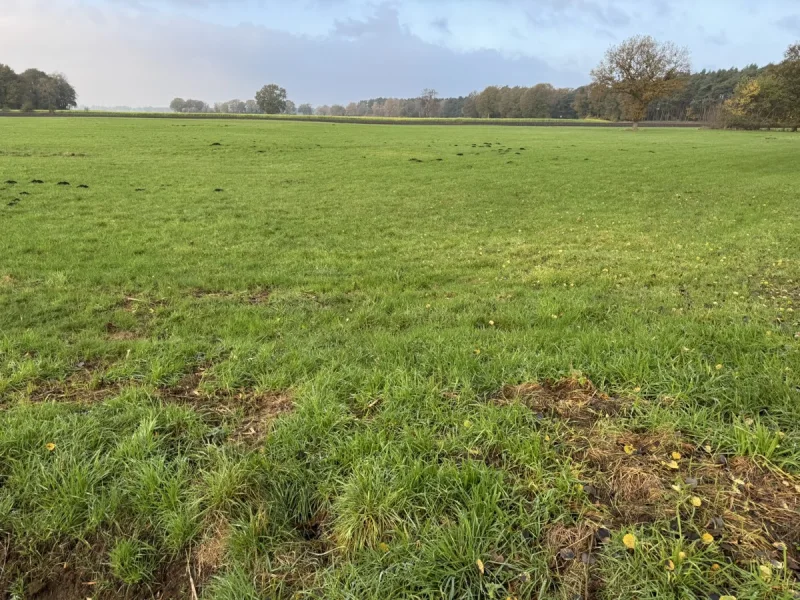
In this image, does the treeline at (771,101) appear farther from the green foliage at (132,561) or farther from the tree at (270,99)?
the tree at (270,99)

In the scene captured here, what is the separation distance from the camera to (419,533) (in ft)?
9.70

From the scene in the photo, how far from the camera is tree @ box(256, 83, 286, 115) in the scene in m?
138

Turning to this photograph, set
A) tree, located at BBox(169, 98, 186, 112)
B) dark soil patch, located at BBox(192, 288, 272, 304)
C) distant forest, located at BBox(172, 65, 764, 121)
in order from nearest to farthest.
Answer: dark soil patch, located at BBox(192, 288, 272, 304), distant forest, located at BBox(172, 65, 764, 121), tree, located at BBox(169, 98, 186, 112)

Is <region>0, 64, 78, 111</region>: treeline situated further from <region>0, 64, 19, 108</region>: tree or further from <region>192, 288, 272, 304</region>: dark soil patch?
<region>192, 288, 272, 304</region>: dark soil patch

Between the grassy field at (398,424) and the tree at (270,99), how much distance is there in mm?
141933

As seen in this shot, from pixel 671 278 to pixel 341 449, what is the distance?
7369 mm

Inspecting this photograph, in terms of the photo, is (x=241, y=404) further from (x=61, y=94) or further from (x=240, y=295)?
(x=61, y=94)

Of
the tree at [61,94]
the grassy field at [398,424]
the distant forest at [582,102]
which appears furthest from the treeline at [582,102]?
the grassy field at [398,424]

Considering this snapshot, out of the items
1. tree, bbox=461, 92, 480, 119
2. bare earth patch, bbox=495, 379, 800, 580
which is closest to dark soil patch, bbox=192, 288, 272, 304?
bare earth patch, bbox=495, 379, 800, 580

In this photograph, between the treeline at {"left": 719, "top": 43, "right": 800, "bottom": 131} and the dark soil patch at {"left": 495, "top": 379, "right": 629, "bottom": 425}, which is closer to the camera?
the dark soil patch at {"left": 495, "top": 379, "right": 629, "bottom": 425}

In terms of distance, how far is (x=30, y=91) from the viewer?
106 meters

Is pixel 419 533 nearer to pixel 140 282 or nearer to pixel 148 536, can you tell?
pixel 148 536

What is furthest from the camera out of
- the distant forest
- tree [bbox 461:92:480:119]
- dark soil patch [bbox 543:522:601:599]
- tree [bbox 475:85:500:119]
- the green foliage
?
tree [bbox 461:92:480:119]

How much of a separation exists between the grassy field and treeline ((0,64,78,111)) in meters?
122
